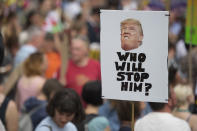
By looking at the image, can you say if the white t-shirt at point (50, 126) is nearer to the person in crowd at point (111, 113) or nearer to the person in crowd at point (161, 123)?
the person in crowd at point (161, 123)

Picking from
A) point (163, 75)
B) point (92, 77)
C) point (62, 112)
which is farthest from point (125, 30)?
point (92, 77)

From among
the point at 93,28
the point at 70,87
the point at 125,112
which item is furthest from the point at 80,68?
the point at 93,28

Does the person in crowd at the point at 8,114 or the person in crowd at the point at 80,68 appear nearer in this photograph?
the person in crowd at the point at 8,114

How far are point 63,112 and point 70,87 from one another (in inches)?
107

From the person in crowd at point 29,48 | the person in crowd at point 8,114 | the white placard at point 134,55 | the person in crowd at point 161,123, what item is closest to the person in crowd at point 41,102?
the person in crowd at point 8,114

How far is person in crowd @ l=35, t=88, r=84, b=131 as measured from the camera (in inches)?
208

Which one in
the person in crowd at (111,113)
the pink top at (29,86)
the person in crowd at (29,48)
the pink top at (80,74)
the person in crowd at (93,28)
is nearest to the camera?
the person in crowd at (111,113)

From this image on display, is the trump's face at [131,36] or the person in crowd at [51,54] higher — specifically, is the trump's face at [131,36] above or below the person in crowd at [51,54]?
above

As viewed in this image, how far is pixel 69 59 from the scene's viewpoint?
8992 millimetres

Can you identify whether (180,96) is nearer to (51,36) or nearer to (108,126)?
(108,126)

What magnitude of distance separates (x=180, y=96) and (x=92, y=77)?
7.02ft

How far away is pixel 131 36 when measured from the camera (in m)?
4.73

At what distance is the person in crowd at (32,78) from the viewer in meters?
7.46

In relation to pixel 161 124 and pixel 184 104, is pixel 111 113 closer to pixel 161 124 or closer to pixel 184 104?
pixel 184 104
